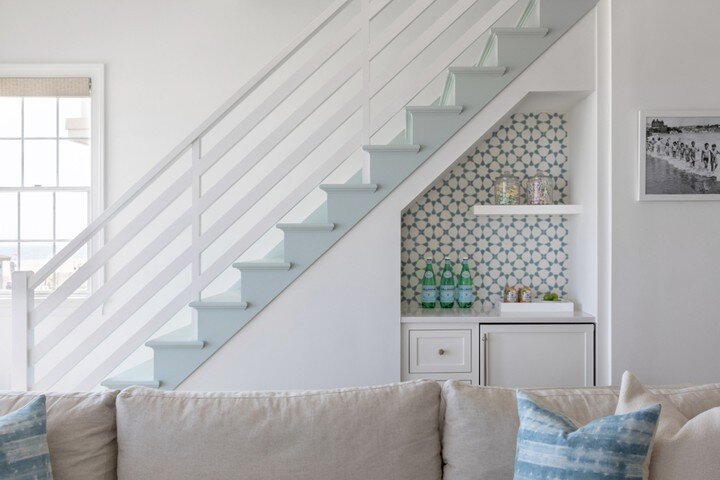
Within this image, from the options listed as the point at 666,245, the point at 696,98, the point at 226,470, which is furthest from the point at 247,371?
the point at 696,98

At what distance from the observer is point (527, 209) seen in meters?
3.65

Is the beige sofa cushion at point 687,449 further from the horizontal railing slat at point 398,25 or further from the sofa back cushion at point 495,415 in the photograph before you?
the horizontal railing slat at point 398,25

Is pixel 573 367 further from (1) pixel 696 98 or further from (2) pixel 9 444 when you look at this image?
(2) pixel 9 444

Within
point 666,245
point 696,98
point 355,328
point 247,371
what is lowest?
point 247,371

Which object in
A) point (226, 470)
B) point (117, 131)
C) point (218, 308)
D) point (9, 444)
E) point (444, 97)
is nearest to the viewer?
point (9, 444)

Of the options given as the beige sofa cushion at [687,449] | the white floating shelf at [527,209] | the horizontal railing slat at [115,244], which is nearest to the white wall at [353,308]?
the white floating shelf at [527,209]

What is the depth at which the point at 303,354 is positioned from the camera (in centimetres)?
337

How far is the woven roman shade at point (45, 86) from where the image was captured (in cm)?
449

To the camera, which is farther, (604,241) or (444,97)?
(444,97)

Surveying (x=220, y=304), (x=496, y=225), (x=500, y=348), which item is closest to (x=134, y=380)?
(x=220, y=304)

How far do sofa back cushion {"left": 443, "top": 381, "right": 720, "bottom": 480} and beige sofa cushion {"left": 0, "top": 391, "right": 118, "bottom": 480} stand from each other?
0.93 metres

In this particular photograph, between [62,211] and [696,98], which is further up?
[696,98]

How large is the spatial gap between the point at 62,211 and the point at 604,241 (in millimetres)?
3519

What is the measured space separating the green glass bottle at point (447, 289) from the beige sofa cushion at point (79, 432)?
2.28m
